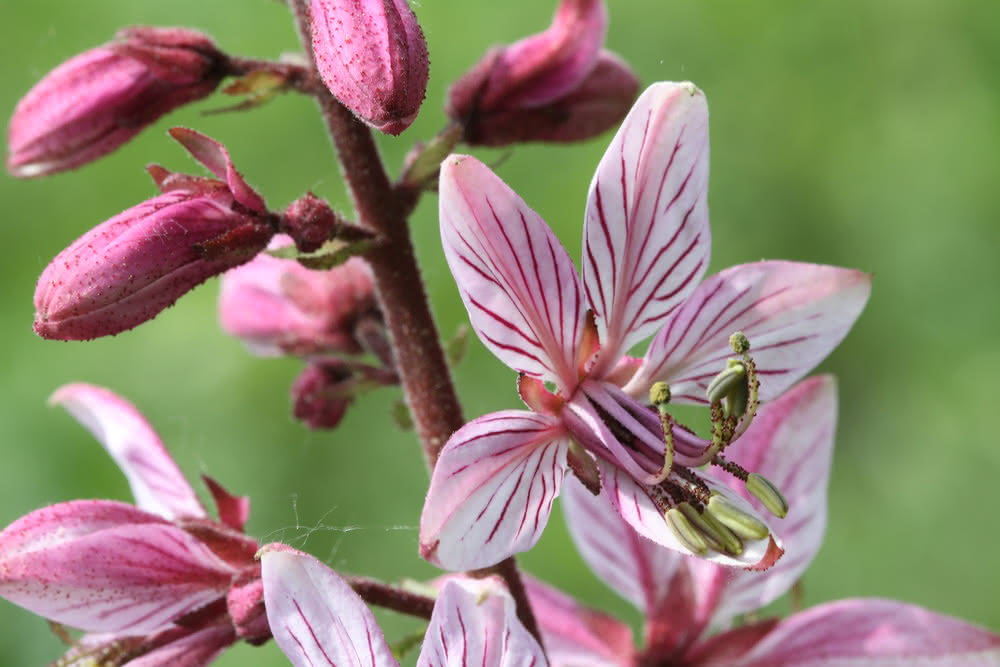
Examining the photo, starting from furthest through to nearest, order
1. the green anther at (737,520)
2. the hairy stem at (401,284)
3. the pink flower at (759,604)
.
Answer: the pink flower at (759,604), the hairy stem at (401,284), the green anther at (737,520)

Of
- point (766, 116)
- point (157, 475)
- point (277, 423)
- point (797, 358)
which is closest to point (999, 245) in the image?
point (766, 116)

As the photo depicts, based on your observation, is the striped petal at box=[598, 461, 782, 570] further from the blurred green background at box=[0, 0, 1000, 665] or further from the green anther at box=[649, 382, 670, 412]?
the blurred green background at box=[0, 0, 1000, 665]

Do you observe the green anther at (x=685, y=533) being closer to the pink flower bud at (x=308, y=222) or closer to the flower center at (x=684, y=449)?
the flower center at (x=684, y=449)

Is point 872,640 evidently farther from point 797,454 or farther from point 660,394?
point 660,394

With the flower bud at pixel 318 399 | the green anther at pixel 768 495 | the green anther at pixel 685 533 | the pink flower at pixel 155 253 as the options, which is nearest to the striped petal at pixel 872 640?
the green anther at pixel 768 495

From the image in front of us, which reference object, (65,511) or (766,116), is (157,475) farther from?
(766,116)

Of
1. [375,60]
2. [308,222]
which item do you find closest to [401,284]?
[308,222]
